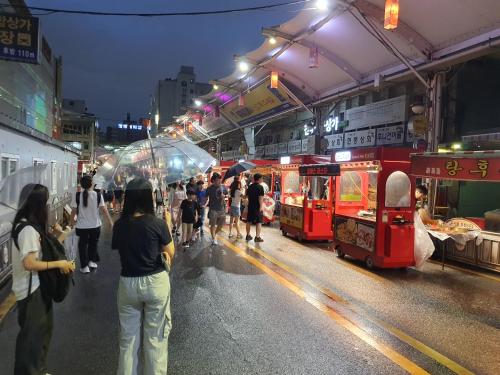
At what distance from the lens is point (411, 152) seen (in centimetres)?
895

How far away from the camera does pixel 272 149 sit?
2614 cm

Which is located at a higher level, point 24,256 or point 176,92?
point 176,92

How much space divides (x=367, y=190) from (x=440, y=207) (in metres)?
4.03

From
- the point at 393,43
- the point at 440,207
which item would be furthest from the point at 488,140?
the point at 393,43

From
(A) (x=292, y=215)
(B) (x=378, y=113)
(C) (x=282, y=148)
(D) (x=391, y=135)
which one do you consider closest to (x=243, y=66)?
(B) (x=378, y=113)

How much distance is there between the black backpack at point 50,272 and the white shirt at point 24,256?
4 cm

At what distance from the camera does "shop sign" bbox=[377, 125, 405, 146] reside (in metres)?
14.8

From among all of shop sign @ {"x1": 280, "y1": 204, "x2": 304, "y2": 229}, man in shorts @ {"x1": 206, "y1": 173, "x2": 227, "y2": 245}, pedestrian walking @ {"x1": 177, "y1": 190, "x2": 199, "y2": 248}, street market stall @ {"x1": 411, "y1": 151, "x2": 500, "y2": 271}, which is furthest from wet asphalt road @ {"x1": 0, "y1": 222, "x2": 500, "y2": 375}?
shop sign @ {"x1": 280, "y1": 204, "x2": 304, "y2": 229}

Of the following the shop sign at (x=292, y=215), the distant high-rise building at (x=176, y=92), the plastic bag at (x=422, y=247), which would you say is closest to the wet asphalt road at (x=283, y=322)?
the plastic bag at (x=422, y=247)

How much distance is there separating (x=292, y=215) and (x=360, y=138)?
5.55 m

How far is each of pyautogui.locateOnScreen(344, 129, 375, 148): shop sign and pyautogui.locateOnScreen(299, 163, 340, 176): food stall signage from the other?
5.44m

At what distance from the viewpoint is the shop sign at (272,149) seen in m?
25.5

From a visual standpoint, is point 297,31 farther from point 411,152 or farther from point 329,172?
point 411,152

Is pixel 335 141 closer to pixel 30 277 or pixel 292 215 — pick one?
pixel 292 215
